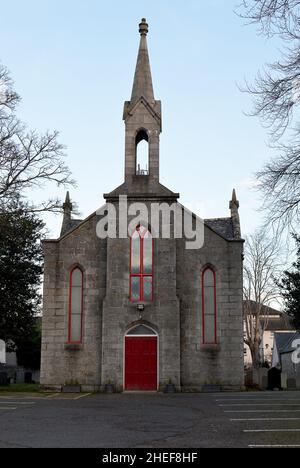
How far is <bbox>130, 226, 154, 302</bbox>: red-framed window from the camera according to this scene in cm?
2827

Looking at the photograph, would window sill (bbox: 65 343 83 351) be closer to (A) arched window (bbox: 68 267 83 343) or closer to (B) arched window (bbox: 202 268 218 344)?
(A) arched window (bbox: 68 267 83 343)

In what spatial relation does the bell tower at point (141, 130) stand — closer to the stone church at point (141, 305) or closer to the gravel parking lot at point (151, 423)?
the stone church at point (141, 305)

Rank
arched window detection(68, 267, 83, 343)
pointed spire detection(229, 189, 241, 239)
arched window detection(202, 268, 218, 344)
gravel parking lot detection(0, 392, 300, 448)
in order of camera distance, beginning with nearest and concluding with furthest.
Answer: gravel parking lot detection(0, 392, 300, 448)
arched window detection(202, 268, 218, 344)
arched window detection(68, 267, 83, 343)
pointed spire detection(229, 189, 241, 239)

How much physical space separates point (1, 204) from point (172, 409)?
12.8m

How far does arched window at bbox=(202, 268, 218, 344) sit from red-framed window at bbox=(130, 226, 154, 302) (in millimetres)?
2665

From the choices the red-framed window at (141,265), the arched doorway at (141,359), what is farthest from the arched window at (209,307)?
the red-framed window at (141,265)

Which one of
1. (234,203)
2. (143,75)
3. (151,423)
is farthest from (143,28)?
(151,423)

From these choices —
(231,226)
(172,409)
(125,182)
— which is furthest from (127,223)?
(172,409)

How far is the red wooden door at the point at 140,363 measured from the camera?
27.4 meters

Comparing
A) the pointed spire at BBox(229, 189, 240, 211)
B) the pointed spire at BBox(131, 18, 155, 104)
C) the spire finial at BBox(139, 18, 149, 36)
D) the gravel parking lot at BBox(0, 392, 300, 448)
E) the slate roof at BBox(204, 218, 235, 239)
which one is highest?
the spire finial at BBox(139, 18, 149, 36)

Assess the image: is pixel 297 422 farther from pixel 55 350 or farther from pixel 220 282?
pixel 55 350

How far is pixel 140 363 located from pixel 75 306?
4.27 meters

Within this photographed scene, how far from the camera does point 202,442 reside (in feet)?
37.8

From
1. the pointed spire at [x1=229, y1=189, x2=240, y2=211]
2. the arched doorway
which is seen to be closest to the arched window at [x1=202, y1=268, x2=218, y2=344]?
the arched doorway
